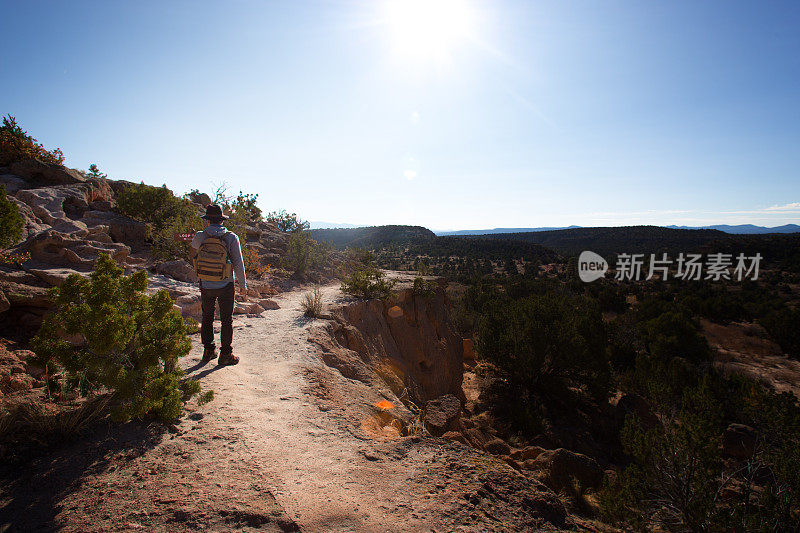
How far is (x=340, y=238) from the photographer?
6388 centimetres

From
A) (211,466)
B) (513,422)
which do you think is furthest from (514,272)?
(211,466)

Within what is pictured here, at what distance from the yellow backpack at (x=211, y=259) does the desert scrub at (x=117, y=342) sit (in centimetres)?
131

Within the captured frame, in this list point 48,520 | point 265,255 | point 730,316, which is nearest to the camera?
point 48,520

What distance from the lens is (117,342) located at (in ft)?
8.73

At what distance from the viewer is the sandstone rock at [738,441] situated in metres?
10.8

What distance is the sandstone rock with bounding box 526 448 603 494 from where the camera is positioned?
200 inches

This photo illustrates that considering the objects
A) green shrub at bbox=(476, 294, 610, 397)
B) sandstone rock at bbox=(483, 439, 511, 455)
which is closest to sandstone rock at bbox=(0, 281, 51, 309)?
sandstone rock at bbox=(483, 439, 511, 455)

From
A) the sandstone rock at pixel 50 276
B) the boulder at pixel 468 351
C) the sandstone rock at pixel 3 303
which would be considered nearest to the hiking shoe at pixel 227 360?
A: the sandstone rock at pixel 3 303

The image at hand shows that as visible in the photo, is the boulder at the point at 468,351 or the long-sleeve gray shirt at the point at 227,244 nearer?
the long-sleeve gray shirt at the point at 227,244

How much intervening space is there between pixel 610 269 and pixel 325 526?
59.7 meters

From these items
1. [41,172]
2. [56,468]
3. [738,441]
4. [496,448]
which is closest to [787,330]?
[738,441]

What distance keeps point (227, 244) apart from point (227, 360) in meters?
1.61

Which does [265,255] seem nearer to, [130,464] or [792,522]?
[130,464]

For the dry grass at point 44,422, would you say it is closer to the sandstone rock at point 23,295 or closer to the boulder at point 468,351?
the sandstone rock at point 23,295
